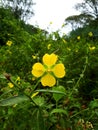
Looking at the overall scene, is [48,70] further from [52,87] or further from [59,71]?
[52,87]

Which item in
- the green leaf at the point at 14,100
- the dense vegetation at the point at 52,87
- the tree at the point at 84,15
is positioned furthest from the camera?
the tree at the point at 84,15

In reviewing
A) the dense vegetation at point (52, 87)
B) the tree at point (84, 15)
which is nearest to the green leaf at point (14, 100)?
the dense vegetation at point (52, 87)

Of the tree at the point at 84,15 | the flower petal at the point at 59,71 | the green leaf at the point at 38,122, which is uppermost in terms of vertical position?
the tree at the point at 84,15

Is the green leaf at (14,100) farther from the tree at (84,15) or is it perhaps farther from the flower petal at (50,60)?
the tree at (84,15)

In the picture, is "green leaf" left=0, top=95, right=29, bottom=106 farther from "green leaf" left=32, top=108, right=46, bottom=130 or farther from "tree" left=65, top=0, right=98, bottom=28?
"tree" left=65, top=0, right=98, bottom=28

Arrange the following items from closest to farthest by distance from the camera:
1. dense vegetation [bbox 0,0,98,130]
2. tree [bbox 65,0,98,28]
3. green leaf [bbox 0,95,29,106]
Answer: green leaf [bbox 0,95,29,106] < dense vegetation [bbox 0,0,98,130] < tree [bbox 65,0,98,28]

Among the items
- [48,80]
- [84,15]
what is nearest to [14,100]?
[48,80]

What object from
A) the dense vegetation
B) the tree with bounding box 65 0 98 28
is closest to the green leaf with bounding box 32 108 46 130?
the dense vegetation

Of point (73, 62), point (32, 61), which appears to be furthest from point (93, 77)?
point (32, 61)

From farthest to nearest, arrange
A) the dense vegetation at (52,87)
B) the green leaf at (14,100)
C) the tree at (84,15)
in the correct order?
the tree at (84,15)
the dense vegetation at (52,87)
the green leaf at (14,100)
